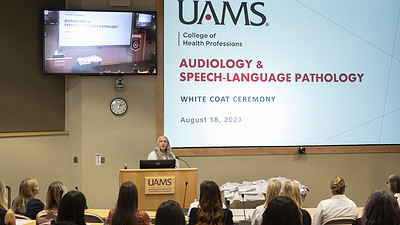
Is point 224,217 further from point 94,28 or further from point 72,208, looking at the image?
point 94,28

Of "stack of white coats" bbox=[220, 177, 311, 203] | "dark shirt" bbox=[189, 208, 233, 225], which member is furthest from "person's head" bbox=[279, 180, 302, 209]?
"stack of white coats" bbox=[220, 177, 311, 203]

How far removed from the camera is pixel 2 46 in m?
7.20

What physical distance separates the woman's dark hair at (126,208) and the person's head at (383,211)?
1.66m

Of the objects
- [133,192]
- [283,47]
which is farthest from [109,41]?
[133,192]

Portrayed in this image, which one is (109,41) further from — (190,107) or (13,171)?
(13,171)

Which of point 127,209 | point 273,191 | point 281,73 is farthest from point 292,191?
point 281,73

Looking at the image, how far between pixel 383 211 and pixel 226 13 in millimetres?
5133

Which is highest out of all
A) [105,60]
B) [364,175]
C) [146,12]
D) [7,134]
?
[146,12]

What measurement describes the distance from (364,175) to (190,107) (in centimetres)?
317

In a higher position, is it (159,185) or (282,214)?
(282,214)

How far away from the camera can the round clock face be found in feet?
24.9

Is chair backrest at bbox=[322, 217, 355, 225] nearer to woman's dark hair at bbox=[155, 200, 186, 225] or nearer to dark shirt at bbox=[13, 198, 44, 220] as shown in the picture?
woman's dark hair at bbox=[155, 200, 186, 225]

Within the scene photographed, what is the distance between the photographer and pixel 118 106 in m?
7.61

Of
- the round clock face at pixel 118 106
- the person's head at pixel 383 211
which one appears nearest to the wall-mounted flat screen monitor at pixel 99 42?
the round clock face at pixel 118 106
